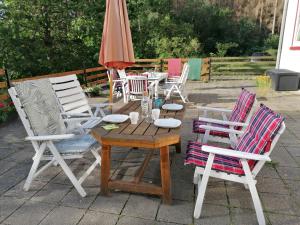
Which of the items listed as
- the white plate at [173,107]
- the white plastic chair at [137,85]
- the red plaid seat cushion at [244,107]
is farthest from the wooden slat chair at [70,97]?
the white plastic chair at [137,85]

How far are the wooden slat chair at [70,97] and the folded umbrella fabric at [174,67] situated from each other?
4.96 meters

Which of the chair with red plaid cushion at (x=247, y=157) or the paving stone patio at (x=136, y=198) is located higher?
the chair with red plaid cushion at (x=247, y=157)

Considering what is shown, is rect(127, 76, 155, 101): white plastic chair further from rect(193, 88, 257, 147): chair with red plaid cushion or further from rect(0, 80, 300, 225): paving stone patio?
rect(193, 88, 257, 147): chair with red plaid cushion

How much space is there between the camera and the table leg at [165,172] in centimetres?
217

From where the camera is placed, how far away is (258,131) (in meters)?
2.15

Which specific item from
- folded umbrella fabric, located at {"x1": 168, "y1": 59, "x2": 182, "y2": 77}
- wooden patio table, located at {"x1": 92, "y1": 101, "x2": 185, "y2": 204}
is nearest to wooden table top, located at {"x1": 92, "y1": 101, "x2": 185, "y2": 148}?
wooden patio table, located at {"x1": 92, "y1": 101, "x2": 185, "y2": 204}

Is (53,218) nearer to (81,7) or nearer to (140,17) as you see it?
(81,7)

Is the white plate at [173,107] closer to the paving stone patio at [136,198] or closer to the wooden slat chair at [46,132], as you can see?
the paving stone patio at [136,198]

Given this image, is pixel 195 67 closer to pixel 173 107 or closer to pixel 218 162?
pixel 173 107

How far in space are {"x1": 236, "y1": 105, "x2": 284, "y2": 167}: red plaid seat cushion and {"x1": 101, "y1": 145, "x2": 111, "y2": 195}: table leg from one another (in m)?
1.24

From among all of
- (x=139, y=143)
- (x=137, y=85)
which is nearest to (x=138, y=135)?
(x=139, y=143)

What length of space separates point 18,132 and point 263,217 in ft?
12.9

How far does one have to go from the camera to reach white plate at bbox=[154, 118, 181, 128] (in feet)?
7.61

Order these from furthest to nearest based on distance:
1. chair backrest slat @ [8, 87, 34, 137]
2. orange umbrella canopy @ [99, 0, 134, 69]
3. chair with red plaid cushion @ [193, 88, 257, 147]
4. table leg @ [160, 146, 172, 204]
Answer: orange umbrella canopy @ [99, 0, 134, 69]
chair with red plaid cushion @ [193, 88, 257, 147]
chair backrest slat @ [8, 87, 34, 137]
table leg @ [160, 146, 172, 204]
